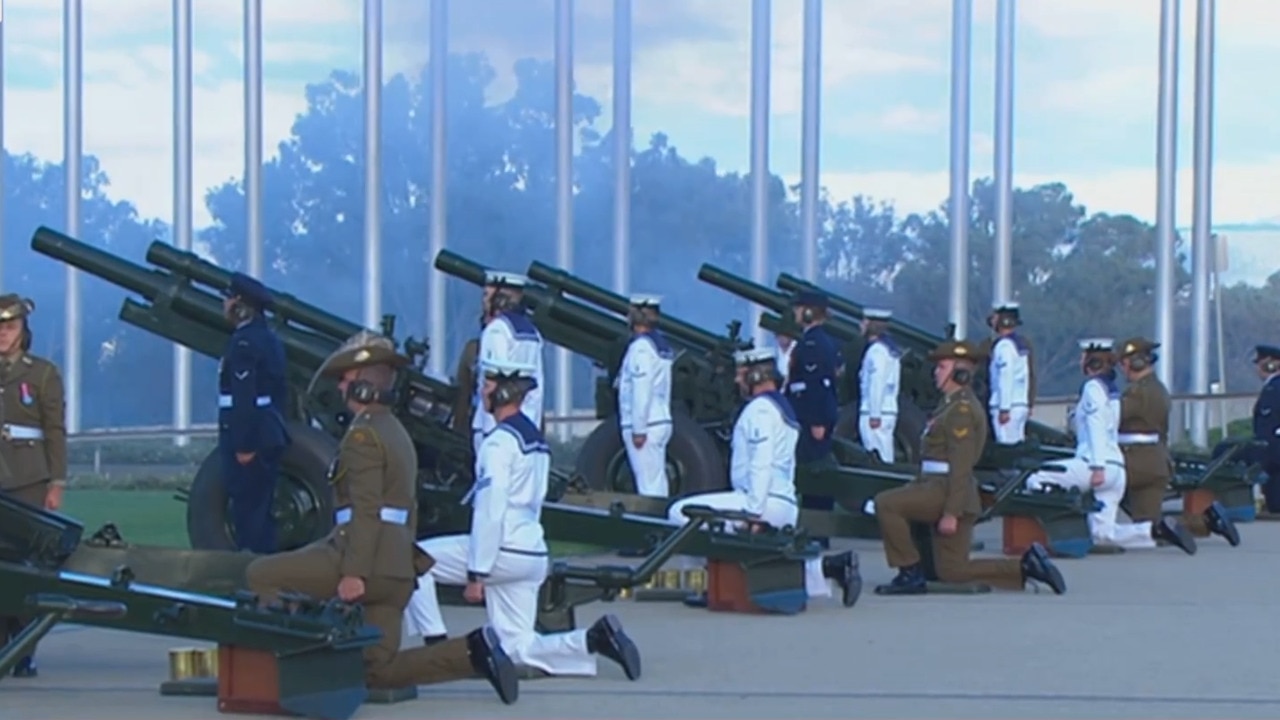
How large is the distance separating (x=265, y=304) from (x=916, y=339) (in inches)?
326

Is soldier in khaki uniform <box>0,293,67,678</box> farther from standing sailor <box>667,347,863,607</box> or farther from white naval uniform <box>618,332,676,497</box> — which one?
white naval uniform <box>618,332,676,497</box>

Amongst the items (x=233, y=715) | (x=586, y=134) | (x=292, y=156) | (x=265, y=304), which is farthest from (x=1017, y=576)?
(x=292, y=156)

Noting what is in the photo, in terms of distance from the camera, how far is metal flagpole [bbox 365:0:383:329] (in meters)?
22.7

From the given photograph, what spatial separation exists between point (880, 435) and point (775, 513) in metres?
5.63

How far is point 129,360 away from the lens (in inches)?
1196

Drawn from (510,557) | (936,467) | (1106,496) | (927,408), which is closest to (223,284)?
(936,467)

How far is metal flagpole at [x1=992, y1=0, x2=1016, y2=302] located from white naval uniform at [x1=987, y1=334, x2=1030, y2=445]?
5.77m

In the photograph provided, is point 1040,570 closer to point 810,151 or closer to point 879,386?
point 879,386

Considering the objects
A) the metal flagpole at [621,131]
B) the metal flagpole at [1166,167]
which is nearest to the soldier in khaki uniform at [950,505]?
the metal flagpole at [621,131]

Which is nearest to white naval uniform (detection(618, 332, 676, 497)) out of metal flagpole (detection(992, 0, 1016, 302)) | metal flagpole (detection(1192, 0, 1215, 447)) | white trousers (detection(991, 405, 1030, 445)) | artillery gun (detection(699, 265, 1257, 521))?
artillery gun (detection(699, 265, 1257, 521))

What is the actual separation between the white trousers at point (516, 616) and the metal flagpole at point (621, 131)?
45.6ft

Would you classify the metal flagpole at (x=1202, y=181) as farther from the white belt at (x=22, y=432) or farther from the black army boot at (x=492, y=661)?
the black army boot at (x=492, y=661)

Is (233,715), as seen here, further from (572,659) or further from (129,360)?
(129,360)

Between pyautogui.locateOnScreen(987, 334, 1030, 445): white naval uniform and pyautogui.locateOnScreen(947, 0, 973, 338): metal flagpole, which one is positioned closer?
pyautogui.locateOnScreen(987, 334, 1030, 445): white naval uniform
